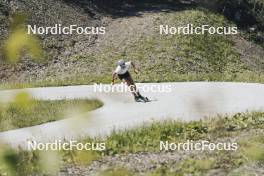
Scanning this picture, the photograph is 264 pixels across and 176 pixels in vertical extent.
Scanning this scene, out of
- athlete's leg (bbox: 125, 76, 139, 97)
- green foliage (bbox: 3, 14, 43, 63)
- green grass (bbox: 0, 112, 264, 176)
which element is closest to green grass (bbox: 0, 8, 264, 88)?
athlete's leg (bbox: 125, 76, 139, 97)

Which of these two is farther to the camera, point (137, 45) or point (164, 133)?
point (137, 45)

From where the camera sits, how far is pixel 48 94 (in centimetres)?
2148

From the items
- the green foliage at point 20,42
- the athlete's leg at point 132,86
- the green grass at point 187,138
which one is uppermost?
the green foliage at point 20,42

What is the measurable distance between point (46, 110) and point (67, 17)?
23.7 meters

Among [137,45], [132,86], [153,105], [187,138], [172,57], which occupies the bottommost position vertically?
[187,138]

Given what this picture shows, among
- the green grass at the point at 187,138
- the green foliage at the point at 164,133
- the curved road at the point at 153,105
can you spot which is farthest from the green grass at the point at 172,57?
the green grass at the point at 187,138

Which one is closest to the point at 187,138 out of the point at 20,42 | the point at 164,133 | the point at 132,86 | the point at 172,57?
the point at 164,133

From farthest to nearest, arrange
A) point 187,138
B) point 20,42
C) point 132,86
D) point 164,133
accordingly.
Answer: point 132,86 < point 164,133 < point 187,138 < point 20,42

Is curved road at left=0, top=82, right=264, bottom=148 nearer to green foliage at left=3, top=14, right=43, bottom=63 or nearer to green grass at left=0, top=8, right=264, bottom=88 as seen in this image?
green grass at left=0, top=8, right=264, bottom=88

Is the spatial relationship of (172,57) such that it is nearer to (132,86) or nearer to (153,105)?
(132,86)

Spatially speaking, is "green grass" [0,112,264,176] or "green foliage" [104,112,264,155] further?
"green foliage" [104,112,264,155]

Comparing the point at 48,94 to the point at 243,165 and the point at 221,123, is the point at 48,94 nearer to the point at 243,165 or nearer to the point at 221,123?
the point at 243,165

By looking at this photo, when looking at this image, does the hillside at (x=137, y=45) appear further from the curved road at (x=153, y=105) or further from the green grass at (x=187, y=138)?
the green grass at (x=187, y=138)

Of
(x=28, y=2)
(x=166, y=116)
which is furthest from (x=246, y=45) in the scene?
(x=166, y=116)
